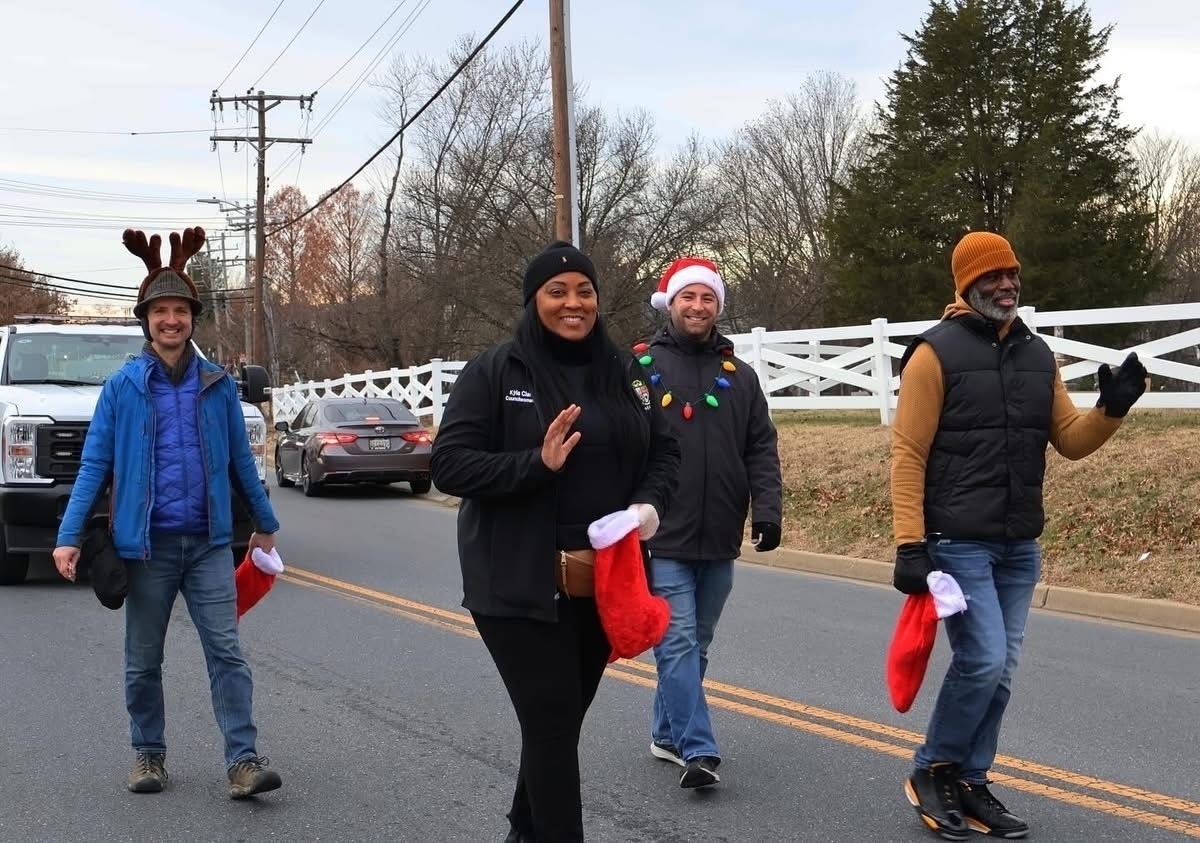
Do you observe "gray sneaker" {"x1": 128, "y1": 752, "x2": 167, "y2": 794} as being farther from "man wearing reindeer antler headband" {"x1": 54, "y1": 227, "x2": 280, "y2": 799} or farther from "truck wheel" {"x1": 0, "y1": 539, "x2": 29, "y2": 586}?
"truck wheel" {"x1": 0, "y1": 539, "x2": 29, "y2": 586}

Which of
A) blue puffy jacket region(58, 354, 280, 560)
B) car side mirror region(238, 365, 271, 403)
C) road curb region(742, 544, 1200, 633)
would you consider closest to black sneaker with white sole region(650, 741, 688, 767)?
blue puffy jacket region(58, 354, 280, 560)

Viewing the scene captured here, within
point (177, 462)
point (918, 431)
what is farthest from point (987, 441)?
point (177, 462)

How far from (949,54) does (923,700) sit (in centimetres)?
3239

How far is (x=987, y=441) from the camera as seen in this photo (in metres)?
4.36

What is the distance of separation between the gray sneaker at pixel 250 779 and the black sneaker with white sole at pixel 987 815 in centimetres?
258

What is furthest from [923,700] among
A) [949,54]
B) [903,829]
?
[949,54]

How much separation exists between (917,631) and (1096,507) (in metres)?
7.34

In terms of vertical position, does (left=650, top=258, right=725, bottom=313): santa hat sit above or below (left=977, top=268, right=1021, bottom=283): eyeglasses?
above

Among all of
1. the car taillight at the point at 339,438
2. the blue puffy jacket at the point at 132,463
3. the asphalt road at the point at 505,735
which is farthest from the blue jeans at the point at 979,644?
the car taillight at the point at 339,438

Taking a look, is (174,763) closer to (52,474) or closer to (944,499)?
(944,499)

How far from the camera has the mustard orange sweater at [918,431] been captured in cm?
437

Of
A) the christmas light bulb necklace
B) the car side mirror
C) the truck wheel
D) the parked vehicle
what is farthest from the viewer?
the parked vehicle

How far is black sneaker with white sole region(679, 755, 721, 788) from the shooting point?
16.4 feet

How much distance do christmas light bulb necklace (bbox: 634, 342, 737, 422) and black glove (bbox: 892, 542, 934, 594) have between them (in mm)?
1095
